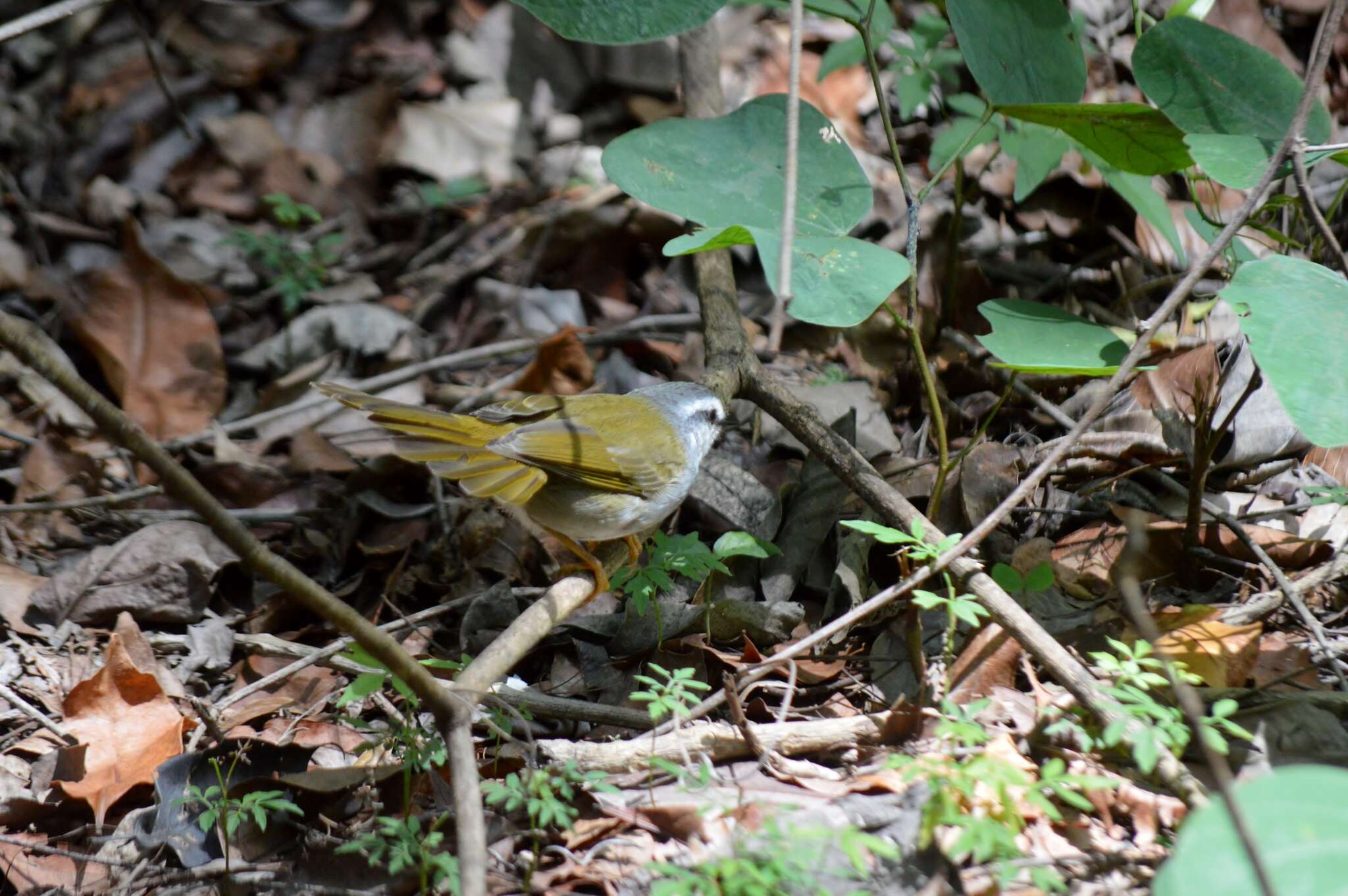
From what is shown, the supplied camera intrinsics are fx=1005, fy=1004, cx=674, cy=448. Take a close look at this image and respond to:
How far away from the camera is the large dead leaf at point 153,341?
4.56m

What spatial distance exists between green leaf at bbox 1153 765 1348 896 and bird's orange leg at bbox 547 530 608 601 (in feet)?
5.92

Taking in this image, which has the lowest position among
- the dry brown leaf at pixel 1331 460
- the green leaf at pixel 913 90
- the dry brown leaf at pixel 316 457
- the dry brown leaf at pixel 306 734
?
the dry brown leaf at pixel 316 457

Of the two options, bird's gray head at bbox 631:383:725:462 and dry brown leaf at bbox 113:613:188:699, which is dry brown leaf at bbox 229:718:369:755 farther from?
bird's gray head at bbox 631:383:725:462

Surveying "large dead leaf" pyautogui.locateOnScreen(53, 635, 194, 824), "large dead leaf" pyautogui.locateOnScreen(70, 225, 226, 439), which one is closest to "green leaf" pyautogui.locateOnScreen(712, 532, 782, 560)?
"large dead leaf" pyautogui.locateOnScreen(53, 635, 194, 824)

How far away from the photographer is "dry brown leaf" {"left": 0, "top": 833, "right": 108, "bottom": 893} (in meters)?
2.47

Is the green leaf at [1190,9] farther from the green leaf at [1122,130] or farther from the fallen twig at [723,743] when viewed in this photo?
the fallen twig at [723,743]

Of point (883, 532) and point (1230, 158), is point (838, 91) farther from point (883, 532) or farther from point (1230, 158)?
point (883, 532)

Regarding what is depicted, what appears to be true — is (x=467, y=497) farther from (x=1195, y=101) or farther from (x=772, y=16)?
(x=772, y=16)

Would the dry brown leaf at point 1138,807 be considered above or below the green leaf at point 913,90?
below

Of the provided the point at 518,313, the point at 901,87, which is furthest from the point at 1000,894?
the point at 518,313

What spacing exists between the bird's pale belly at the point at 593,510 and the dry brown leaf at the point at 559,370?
123 cm

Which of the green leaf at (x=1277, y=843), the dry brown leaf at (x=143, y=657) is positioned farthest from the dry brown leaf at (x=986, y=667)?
the dry brown leaf at (x=143, y=657)

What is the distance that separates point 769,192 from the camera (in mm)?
2807

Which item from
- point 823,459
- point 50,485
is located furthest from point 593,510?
point 50,485
